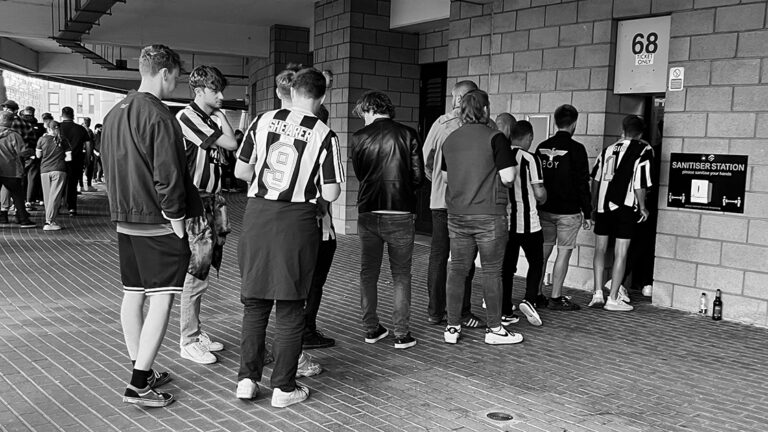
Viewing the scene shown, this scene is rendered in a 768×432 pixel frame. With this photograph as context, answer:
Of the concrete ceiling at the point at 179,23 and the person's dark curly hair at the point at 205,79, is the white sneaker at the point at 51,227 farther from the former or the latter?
the person's dark curly hair at the point at 205,79

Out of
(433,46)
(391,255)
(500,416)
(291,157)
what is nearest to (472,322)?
(391,255)

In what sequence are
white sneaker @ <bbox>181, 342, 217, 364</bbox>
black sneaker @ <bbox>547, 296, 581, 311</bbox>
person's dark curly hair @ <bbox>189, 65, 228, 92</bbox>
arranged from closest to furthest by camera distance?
person's dark curly hair @ <bbox>189, 65, 228, 92</bbox>
white sneaker @ <bbox>181, 342, 217, 364</bbox>
black sneaker @ <bbox>547, 296, 581, 311</bbox>

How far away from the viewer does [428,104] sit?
36.0 feet

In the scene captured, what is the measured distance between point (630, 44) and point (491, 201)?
9.91ft

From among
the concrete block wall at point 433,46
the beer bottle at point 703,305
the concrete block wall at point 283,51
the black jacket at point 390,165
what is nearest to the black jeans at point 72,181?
the concrete block wall at point 283,51

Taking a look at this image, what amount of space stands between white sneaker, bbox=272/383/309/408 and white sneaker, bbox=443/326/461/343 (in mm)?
1487

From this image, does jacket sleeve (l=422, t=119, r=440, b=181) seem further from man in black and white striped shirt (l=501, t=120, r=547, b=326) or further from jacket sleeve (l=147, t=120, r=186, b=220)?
jacket sleeve (l=147, t=120, r=186, b=220)

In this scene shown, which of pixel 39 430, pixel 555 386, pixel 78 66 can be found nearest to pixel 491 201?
pixel 555 386

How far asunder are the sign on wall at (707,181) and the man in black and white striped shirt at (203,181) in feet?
13.2

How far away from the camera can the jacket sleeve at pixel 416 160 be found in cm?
479

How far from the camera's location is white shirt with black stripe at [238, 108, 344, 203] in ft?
12.1

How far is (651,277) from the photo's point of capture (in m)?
7.14

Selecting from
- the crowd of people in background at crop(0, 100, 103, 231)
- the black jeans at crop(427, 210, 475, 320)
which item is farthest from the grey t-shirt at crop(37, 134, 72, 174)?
the black jeans at crop(427, 210, 475, 320)

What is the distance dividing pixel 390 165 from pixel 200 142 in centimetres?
126
